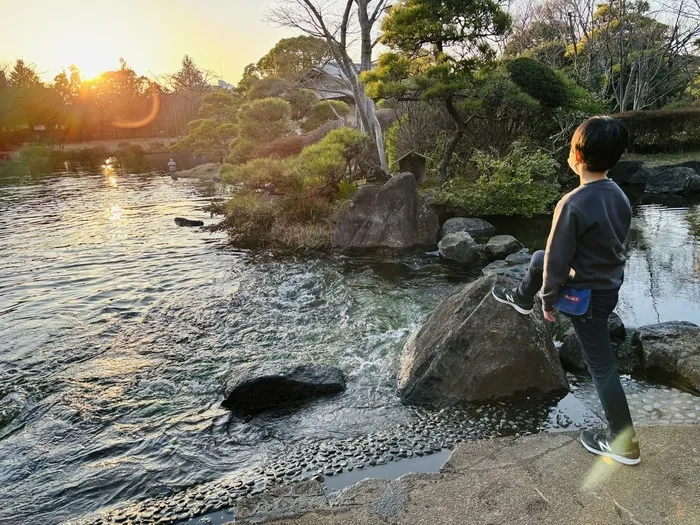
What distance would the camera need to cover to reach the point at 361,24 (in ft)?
48.1

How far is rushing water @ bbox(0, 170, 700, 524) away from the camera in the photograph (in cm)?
387

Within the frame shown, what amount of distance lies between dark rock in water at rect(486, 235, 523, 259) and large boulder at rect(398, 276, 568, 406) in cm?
487

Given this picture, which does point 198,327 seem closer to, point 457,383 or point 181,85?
point 457,383

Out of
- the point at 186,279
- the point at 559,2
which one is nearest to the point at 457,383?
the point at 186,279

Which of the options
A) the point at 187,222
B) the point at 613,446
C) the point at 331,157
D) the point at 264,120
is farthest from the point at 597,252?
the point at 264,120

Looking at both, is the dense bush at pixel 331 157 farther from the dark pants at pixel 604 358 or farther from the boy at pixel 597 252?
the dark pants at pixel 604 358

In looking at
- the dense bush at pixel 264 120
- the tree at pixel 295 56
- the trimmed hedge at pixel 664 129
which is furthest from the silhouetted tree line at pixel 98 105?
the trimmed hedge at pixel 664 129

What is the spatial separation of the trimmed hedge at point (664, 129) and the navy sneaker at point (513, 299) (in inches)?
720

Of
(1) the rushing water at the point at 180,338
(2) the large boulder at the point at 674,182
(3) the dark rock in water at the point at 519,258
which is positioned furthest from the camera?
(2) the large boulder at the point at 674,182

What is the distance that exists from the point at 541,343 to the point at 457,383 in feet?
2.81

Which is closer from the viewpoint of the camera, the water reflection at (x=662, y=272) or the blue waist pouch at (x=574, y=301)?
the blue waist pouch at (x=574, y=301)

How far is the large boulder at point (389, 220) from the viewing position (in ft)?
33.8

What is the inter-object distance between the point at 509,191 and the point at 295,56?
1792 cm

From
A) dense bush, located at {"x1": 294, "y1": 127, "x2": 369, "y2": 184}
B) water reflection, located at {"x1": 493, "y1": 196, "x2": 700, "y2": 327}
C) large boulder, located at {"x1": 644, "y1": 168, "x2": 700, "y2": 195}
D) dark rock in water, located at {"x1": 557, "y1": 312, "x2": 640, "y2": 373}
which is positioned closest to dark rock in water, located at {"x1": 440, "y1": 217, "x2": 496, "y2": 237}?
water reflection, located at {"x1": 493, "y1": 196, "x2": 700, "y2": 327}
